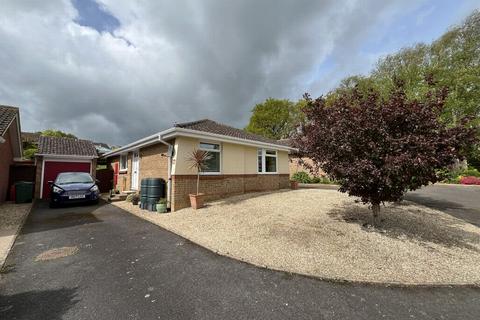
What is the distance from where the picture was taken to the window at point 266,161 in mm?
12922

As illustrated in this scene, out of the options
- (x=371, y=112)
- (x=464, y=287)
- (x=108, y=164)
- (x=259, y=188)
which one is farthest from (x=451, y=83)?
(x=108, y=164)

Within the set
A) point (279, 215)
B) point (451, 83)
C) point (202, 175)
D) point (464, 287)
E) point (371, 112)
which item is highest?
point (451, 83)

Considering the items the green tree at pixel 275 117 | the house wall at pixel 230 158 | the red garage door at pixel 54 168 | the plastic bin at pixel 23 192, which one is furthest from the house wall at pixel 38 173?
the green tree at pixel 275 117

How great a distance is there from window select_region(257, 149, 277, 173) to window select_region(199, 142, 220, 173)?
10.6ft

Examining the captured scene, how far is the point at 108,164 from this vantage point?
Result: 62.7ft

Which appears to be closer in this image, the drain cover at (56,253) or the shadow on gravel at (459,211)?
the drain cover at (56,253)

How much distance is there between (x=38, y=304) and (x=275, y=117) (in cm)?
3783

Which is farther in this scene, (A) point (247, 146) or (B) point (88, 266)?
(A) point (247, 146)

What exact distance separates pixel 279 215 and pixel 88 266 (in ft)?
17.2

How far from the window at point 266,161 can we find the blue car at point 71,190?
850 cm

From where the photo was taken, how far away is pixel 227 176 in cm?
1051

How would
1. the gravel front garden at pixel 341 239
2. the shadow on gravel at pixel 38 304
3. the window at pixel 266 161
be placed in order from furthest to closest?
the window at pixel 266 161, the gravel front garden at pixel 341 239, the shadow on gravel at pixel 38 304

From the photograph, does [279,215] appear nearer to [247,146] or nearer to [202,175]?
[202,175]

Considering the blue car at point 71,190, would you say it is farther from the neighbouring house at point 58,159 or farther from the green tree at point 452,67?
the green tree at point 452,67
